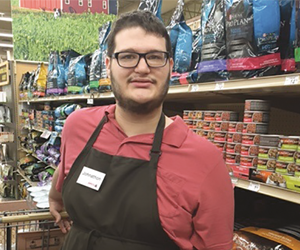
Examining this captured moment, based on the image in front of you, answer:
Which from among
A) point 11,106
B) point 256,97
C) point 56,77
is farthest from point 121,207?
point 11,106

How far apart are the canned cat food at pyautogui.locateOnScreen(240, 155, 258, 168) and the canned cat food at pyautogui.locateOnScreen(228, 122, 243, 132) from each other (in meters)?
0.16

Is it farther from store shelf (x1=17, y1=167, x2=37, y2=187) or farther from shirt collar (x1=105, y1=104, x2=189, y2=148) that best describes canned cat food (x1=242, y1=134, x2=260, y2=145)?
store shelf (x1=17, y1=167, x2=37, y2=187)

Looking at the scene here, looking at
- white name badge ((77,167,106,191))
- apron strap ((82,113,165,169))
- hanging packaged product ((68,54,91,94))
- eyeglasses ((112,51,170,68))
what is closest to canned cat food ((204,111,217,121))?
apron strap ((82,113,165,169))

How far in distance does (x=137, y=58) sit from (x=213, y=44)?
1.95 feet

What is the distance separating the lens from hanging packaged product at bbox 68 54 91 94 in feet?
10.1

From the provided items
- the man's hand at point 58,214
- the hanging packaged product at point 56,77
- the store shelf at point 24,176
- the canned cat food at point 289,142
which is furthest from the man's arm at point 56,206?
the store shelf at point 24,176

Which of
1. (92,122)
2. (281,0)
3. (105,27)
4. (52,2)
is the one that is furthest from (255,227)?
(52,2)

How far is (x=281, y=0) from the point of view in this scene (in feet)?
4.17

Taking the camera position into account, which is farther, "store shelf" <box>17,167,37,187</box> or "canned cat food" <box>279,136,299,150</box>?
"store shelf" <box>17,167,37,187</box>

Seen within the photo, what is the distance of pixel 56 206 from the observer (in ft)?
5.03

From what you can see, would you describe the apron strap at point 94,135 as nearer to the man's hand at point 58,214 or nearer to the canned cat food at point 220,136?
the man's hand at point 58,214

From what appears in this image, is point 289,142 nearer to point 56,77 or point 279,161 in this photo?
point 279,161

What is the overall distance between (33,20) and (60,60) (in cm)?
188

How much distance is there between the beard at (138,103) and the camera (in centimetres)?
111
